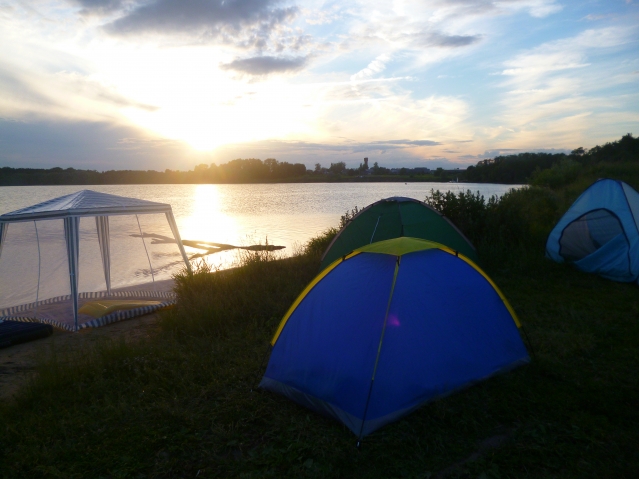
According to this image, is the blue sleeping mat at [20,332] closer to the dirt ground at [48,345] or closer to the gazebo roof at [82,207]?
the dirt ground at [48,345]

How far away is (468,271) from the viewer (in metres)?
4.74

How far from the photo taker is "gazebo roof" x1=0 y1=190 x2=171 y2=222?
7.57 m

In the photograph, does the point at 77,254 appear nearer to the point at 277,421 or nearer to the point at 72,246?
the point at 72,246

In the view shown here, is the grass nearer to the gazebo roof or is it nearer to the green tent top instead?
the gazebo roof

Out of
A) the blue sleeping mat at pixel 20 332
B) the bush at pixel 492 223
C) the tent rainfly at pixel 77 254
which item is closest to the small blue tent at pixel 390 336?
the blue sleeping mat at pixel 20 332

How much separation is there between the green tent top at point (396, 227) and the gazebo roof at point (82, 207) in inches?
149

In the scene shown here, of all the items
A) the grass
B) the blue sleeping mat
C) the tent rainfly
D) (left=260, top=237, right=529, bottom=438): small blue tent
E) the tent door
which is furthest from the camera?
the tent door

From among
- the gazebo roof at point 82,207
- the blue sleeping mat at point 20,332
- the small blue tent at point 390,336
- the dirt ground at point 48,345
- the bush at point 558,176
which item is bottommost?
the dirt ground at point 48,345

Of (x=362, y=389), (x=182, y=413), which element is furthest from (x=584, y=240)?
(x=182, y=413)

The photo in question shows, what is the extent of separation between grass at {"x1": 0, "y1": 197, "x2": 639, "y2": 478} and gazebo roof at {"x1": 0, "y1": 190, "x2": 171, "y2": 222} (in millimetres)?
2907

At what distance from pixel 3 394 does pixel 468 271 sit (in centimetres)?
511

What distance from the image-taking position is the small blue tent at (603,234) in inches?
327

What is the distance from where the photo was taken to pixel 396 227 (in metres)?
8.53

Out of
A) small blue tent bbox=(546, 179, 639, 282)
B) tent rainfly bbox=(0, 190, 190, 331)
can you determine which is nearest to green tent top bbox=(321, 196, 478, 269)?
small blue tent bbox=(546, 179, 639, 282)
